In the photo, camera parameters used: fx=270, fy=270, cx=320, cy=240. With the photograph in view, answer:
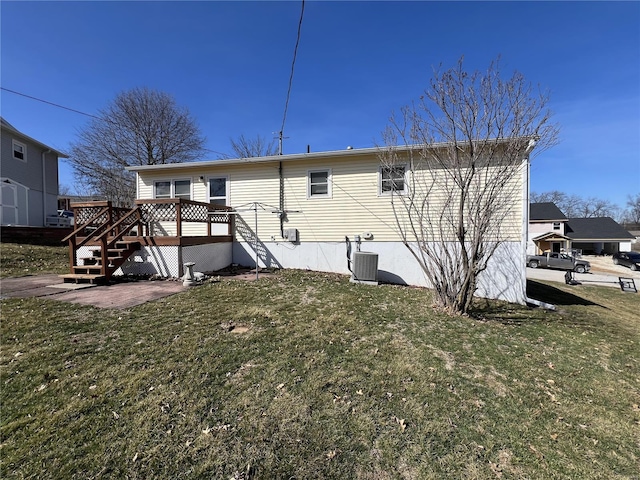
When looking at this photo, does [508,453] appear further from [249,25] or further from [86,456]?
[249,25]

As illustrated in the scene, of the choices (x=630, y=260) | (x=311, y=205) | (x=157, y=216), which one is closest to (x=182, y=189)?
(x=157, y=216)

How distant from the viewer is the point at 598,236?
3388cm

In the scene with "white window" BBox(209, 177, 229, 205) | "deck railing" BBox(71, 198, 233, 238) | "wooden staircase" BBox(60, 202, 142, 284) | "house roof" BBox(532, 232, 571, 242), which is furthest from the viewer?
"house roof" BBox(532, 232, 571, 242)

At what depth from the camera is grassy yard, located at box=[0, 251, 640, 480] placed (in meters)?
2.02

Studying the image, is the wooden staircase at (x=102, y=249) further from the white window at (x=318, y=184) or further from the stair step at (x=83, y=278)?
the white window at (x=318, y=184)

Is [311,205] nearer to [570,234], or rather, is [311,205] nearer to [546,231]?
[546,231]

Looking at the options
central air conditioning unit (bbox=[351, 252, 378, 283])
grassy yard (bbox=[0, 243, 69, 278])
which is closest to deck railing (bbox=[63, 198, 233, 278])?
grassy yard (bbox=[0, 243, 69, 278])

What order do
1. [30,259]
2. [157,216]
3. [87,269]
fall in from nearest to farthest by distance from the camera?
[87,269] → [157,216] → [30,259]

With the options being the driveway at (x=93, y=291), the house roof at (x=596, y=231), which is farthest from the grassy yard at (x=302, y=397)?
the house roof at (x=596, y=231)

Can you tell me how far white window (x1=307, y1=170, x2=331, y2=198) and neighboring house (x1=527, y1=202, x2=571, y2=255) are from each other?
30789 mm

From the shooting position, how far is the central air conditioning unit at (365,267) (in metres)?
7.48

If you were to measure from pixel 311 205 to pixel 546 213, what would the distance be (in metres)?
38.0

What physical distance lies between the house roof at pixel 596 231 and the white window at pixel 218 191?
4240 centimetres

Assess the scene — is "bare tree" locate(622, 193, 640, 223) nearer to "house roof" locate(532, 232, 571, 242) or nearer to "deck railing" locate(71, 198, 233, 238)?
"house roof" locate(532, 232, 571, 242)
